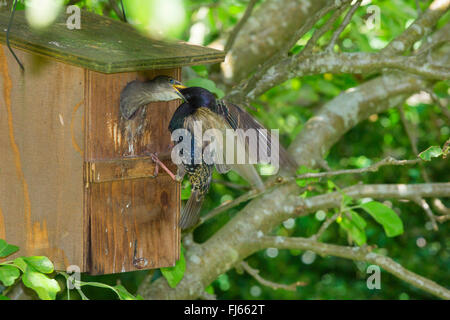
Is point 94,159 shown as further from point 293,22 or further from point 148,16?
point 293,22

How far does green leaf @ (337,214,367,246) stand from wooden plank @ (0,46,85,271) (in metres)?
1.32

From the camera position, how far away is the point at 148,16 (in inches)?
105

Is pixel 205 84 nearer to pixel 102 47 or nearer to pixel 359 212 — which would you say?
pixel 102 47

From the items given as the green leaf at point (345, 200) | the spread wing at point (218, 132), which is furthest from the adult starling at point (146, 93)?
the green leaf at point (345, 200)

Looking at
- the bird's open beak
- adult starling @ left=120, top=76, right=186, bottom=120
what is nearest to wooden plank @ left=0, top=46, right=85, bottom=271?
adult starling @ left=120, top=76, right=186, bottom=120

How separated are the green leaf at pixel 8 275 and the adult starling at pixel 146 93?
659mm

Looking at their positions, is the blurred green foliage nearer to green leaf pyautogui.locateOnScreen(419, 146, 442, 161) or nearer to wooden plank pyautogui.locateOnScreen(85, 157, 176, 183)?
wooden plank pyautogui.locateOnScreen(85, 157, 176, 183)

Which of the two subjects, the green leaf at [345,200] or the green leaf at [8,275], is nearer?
the green leaf at [8,275]

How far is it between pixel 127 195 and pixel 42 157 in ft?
1.11

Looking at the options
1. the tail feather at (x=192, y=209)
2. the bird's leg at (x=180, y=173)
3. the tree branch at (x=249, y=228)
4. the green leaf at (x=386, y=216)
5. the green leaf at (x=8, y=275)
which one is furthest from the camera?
the tree branch at (x=249, y=228)

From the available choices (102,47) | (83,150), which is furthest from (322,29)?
Answer: (83,150)

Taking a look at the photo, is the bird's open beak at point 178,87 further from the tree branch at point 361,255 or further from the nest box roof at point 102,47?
the tree branch at point 361,255

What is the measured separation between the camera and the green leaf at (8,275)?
205 cm
